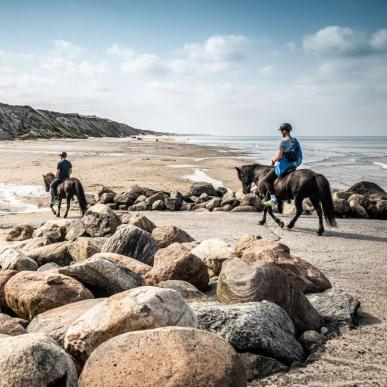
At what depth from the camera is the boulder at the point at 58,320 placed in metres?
3.65

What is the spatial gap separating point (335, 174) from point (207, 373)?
2863 cm

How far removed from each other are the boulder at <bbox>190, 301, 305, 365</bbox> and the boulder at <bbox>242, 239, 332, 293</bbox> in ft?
4.11

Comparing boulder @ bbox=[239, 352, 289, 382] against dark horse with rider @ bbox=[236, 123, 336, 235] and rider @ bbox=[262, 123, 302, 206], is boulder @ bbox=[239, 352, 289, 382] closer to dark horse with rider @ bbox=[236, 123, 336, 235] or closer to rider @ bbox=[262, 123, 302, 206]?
dark horse with rider @ bbox=[236, 123, 336, 235]

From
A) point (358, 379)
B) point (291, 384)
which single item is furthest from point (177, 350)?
point (358, 379)

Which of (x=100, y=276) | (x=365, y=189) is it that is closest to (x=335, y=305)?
(x=100, y=276)

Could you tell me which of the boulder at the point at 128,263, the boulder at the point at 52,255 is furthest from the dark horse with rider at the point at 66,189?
the boulder at the point at 128,263

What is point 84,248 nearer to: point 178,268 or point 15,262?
point 15,262

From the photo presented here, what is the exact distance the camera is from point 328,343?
3996 mm

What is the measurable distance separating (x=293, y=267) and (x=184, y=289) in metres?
1.51

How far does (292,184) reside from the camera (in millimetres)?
10664

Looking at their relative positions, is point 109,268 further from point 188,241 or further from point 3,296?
point 188,241

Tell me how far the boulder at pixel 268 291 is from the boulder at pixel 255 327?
1.15 feet

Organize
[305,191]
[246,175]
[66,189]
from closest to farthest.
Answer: [305,191] < [246,175] < [66,189]

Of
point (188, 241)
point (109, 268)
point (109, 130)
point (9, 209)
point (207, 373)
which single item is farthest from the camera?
point (109, 130)
